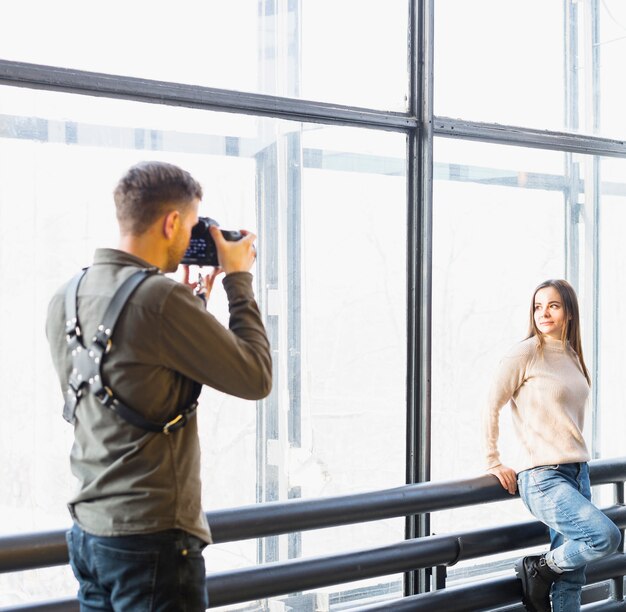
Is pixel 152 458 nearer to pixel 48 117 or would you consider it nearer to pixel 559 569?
pixel 48 117

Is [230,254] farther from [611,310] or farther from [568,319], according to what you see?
[611,310]

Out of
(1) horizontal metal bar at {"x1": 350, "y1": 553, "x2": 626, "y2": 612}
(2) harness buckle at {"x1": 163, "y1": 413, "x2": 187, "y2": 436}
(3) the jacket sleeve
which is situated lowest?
(1) horizontal metal bar at {"x1": 350, "y1": 553, "x2": 626, "y2": 612}

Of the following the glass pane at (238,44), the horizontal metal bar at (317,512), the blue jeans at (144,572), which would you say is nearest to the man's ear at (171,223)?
the blue jeans at (144,572)

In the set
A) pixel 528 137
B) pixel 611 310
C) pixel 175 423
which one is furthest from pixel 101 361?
pixel 611 310

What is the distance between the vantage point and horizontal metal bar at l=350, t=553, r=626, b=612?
3363 mm

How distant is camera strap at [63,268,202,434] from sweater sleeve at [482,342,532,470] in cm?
189

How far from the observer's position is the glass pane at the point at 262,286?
3094 millimetres

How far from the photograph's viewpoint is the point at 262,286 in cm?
358

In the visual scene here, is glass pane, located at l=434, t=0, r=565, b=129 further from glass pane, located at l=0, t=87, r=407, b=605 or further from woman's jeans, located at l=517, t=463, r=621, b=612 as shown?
woman's jeans, located at l=517, t=463, r=621, b=612

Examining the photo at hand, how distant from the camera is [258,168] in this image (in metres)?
3.53

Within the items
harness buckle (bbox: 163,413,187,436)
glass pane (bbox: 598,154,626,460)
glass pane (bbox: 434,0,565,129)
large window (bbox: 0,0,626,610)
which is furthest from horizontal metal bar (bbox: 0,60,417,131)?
harness buckle (bbox: 163,413,187,436)

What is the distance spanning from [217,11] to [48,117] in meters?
0.77

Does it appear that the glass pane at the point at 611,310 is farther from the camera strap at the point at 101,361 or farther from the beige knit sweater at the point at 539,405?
the camera strap at the point at 101,361

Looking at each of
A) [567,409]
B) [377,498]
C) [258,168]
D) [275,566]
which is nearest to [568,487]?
[567,409]
